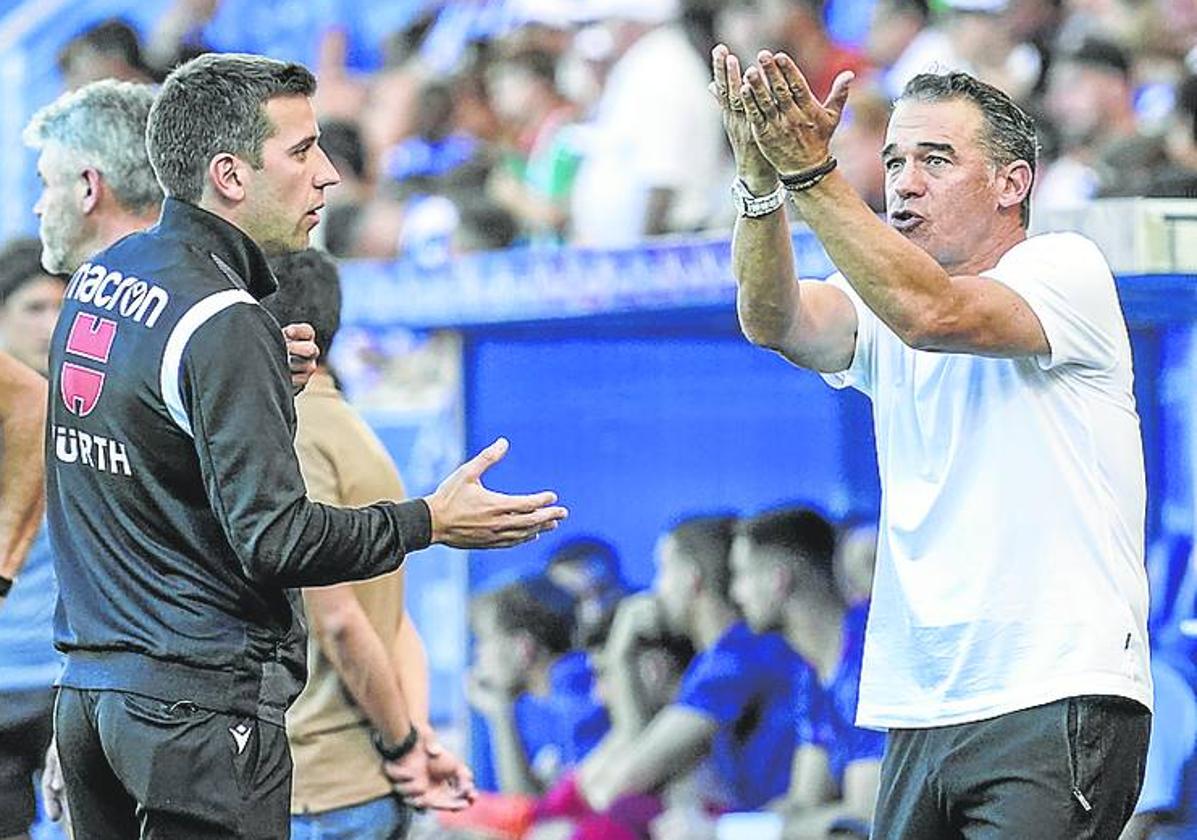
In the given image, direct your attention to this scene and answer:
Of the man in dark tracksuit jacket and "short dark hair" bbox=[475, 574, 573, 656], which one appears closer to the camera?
the man in dark tracksuit jacket

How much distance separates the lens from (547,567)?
22.5ft

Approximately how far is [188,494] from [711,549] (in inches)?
133

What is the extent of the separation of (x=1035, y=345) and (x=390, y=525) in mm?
1042

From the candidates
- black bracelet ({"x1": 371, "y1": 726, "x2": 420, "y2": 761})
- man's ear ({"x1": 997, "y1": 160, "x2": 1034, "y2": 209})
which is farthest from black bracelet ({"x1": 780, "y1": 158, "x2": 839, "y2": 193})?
black bracelet ({"x1": 371, "y1": 726, "x2": 420, "y2": 761})

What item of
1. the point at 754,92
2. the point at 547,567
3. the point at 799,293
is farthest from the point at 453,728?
the point at 754,92

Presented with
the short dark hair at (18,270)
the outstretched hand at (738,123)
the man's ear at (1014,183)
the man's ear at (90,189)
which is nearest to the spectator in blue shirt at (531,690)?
the short dark hair at (18,270)

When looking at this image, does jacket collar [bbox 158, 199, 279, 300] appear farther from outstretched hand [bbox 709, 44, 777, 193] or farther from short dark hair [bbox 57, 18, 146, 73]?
short dark hair [bbox 57, 18, 146, 73]

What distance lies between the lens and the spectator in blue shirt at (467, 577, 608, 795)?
267 inches

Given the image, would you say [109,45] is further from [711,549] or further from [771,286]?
[771,286]

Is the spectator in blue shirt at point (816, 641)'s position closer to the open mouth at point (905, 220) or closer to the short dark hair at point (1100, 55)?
the short dark hair at point (1100, 55)

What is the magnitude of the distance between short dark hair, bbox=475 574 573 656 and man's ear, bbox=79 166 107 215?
3.04 metres

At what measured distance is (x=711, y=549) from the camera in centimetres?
652

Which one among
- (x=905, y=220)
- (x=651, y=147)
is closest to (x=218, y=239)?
(x=905, y=220)

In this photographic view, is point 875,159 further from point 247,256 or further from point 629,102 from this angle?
point 247,256
